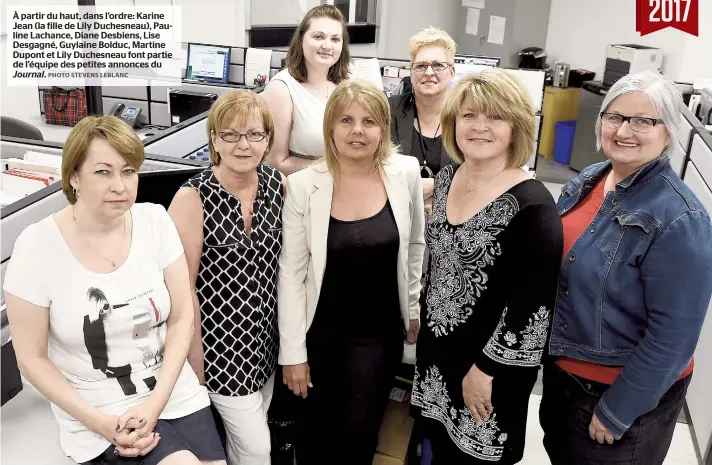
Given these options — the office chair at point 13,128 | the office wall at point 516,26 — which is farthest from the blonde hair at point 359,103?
the office wall at point 516,26

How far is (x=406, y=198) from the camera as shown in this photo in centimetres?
176

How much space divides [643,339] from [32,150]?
2382mm

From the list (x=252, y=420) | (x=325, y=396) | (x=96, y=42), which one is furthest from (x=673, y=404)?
(x=96, y=42)

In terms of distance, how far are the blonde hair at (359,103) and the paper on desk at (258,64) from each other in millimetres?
3595

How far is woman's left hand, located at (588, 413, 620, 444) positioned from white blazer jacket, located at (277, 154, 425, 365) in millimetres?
602

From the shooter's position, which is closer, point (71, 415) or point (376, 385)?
point (71, 415)

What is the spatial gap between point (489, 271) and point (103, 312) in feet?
2.97

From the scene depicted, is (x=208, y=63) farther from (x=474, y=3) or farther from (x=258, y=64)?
(x=474, y=3)

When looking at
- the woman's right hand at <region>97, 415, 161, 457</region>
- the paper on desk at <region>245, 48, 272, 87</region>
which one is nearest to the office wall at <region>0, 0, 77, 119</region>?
the paper on desk at <region>245, 48, 272, 87</region>

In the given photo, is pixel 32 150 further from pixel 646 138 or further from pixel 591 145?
pixel 591 145

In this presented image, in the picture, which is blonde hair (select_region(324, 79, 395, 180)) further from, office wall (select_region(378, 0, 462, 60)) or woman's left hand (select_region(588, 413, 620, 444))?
office wall (select_region(378, 0, 462, 60))

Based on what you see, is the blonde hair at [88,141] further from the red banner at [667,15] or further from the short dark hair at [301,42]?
the red banner at [667,15]

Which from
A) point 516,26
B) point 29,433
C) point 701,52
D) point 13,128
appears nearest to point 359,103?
point 29,433

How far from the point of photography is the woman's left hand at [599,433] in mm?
1456
